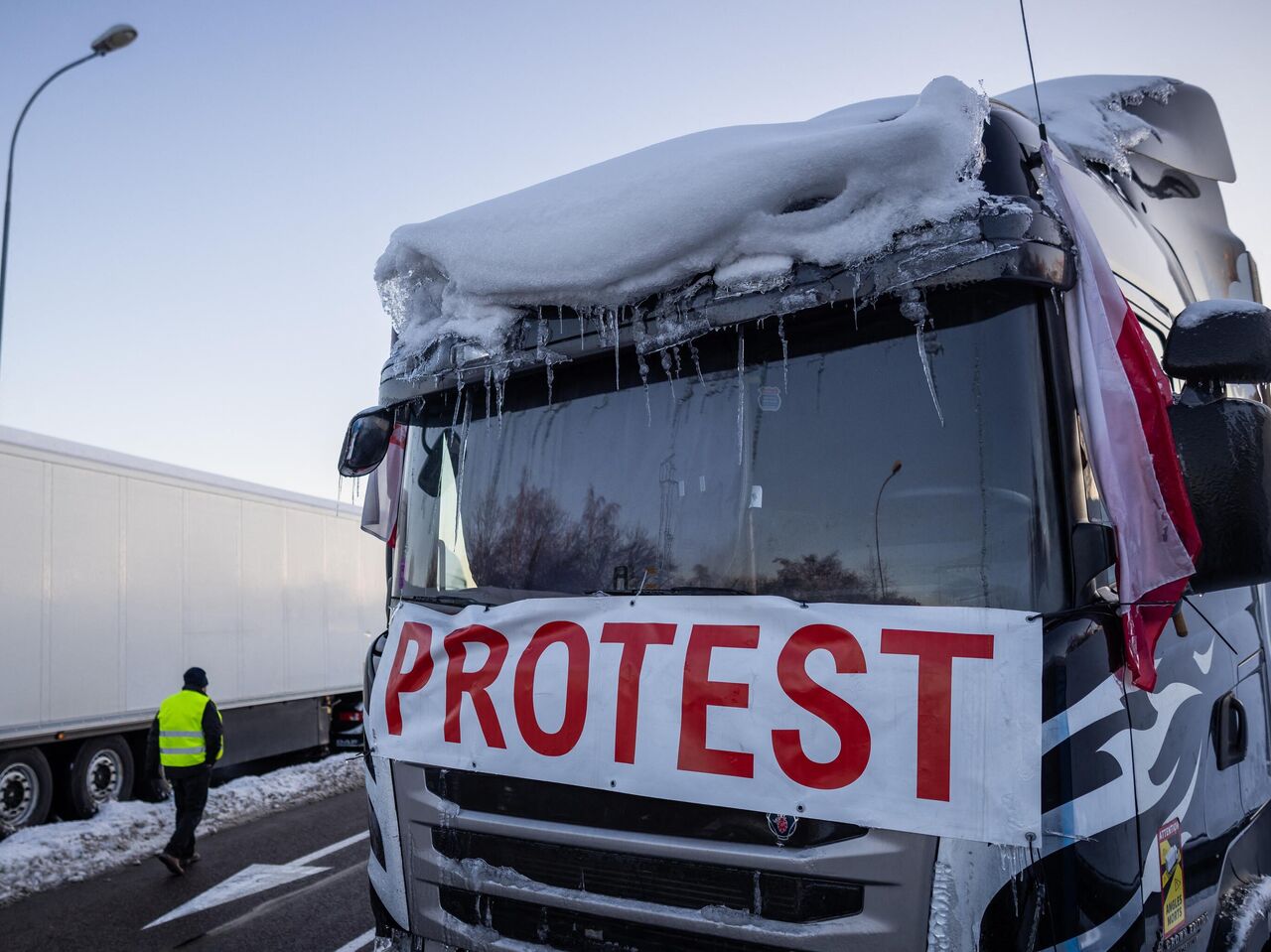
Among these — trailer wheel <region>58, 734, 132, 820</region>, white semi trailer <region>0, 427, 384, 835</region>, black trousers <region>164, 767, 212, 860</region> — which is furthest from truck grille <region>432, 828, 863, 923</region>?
trailer wheel <region>58, 734, 132, 820</region>

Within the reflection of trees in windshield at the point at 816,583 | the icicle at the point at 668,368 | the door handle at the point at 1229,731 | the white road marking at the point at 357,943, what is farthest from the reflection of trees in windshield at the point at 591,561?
the white road marking at the point at 357,943

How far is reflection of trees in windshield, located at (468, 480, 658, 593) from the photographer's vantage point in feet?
8.92

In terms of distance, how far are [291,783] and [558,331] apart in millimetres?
9936

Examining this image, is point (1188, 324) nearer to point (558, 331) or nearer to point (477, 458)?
point (558, 331)

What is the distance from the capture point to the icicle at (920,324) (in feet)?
7.69

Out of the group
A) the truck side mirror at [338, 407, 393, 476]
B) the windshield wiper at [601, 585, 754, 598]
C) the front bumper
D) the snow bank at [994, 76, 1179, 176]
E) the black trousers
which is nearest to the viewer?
the front bumper

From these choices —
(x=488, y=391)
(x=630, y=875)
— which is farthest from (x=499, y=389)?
(x=630, y=875)

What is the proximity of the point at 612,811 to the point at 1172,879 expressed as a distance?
132 cm

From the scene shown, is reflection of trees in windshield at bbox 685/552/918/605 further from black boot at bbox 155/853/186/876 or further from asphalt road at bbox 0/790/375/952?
black boot at bbox 155/853/186/876

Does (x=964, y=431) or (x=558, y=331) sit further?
(x=558, y=331)

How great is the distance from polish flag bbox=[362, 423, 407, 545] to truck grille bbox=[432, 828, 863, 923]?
1.27m

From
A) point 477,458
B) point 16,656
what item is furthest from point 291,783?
point 477,458

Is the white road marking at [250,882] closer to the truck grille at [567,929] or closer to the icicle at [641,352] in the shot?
the truck grille at [567,929]

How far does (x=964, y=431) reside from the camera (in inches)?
90.1
